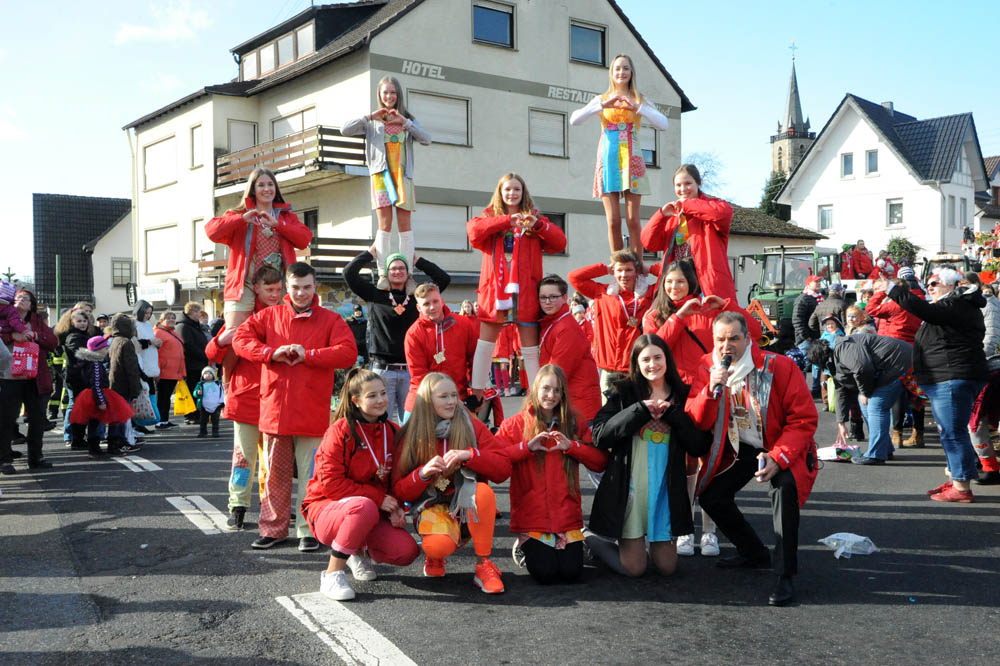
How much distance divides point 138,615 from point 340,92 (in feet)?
76.5

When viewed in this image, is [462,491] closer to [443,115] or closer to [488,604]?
[488,604]

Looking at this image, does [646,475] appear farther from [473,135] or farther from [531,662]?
[473,135]

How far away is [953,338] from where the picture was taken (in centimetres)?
755

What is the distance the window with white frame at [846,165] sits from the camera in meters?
49.2

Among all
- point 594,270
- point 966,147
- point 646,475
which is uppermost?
point 966,147

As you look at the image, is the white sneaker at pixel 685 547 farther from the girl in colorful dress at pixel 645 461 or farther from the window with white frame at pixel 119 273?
the window with white frame at pixel 119 273

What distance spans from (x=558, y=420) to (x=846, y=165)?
160ft

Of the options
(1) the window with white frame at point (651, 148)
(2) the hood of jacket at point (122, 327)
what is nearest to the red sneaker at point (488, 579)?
(2) the hood of jacket at point (122, 327)

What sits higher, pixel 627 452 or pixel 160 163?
pixel 160 163

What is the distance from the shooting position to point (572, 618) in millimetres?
4570

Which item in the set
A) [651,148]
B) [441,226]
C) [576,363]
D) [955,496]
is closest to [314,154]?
[441,226]

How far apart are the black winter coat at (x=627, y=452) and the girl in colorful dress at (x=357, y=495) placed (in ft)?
3.84

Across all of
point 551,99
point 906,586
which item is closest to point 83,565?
point 906,586

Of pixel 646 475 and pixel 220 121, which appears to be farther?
pixel 220 121
